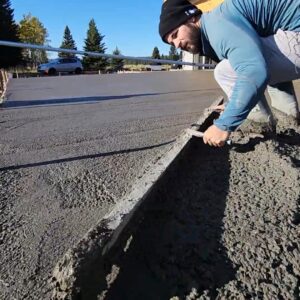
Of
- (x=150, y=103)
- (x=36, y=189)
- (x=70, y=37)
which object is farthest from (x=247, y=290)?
(x=70, y=37)

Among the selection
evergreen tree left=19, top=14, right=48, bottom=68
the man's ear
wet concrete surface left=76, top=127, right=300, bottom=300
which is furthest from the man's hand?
evergreen tree left=19, top=14, right=48, bottom=68

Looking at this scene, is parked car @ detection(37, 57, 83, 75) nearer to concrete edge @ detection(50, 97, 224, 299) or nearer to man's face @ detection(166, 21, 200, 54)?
man's face @ detection(166, 21, 200, 54)

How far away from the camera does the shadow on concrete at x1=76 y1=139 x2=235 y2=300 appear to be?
171 centimetres

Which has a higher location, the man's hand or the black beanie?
the black beanie

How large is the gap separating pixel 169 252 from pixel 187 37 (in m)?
A: 1.39

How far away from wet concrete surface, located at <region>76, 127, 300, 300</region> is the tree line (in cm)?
2710

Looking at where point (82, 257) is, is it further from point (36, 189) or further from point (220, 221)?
point (36, 189)

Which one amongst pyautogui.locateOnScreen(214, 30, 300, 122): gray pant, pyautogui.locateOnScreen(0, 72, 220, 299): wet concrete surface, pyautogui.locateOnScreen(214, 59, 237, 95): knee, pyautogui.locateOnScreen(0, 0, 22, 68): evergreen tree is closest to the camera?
pyautogui.locateOnScreen(0, 72, 220, 299): wet concrete surface

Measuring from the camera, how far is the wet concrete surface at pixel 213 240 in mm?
1704

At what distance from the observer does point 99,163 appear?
378cm

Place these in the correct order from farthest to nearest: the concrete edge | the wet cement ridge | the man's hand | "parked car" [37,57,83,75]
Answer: "parked car" [37,57,83,75]
the man's hand
the wet cement ridge
the concrete edge

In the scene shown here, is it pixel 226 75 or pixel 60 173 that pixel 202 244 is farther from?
pixel 60 173

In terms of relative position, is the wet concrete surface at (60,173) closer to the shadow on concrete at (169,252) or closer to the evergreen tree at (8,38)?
the shadow on concrete at (169,252)

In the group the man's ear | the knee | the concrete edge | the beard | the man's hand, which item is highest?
the man's ear
